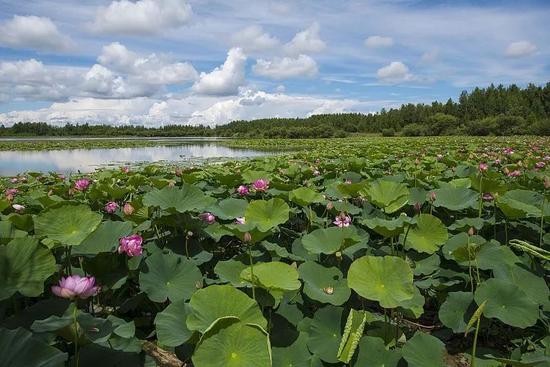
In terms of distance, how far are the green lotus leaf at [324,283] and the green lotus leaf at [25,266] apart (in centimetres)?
100

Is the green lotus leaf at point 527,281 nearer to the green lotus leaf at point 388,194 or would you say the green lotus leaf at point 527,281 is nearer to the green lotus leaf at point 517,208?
the green lotus leaf at point 517,208

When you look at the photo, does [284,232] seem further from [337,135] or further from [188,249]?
[337,135]

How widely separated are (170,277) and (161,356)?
1.11ft

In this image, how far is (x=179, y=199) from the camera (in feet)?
7.32

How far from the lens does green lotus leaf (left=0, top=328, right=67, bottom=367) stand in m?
0.97

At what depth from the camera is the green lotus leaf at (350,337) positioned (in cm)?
136

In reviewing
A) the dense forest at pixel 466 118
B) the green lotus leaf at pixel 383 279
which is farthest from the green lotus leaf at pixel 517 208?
the dense forest at pixel 466 118

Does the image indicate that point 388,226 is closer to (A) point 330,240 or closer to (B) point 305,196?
(A) point 330,240

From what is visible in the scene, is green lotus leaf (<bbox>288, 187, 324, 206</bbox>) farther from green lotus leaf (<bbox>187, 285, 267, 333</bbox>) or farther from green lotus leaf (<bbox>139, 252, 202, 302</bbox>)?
green lotus leaf (<bbox>187, 285, 267, 333</bbox>)

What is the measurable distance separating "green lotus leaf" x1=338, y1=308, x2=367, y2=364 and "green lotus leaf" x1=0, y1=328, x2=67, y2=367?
854 mm

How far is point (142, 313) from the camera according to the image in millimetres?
2094

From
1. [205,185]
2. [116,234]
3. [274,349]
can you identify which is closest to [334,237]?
[274,349]

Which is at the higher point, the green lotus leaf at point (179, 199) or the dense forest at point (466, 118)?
the dense forest at point (466, 118)

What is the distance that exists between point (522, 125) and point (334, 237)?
47.8 metres
